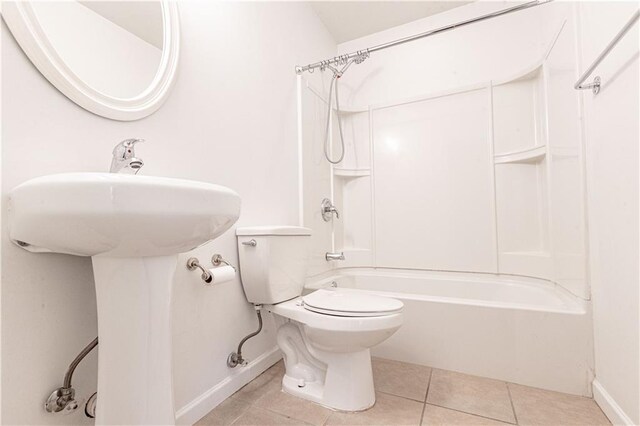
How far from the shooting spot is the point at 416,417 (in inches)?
43.9

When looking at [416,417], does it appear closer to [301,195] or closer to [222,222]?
[222,222]

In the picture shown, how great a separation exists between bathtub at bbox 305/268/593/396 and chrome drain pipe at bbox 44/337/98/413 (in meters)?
1.06

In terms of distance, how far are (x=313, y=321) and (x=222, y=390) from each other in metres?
0.47

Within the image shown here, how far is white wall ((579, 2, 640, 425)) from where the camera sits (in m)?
0.90

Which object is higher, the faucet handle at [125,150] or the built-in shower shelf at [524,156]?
the built-in shower shelf at [524,156]

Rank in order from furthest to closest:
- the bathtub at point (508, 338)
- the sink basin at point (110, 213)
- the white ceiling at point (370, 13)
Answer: the white ceiling at point (370, 13) < the bathtub at point (508, 338) < the sink basin at point (110, 213)

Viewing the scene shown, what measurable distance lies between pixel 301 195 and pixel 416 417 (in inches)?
47.8

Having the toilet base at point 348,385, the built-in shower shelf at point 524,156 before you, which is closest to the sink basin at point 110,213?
the toilet base at point 348,385

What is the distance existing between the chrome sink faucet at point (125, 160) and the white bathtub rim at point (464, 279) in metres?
1.11

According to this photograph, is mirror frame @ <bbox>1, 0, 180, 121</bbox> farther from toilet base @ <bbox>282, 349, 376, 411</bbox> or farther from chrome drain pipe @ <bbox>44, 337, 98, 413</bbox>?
toilet base @ <bbox>282, 349, 376, 411</bbox>

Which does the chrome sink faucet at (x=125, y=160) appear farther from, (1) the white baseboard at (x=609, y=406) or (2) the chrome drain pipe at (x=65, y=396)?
(1) the white baseboard at (x=609, y=406)

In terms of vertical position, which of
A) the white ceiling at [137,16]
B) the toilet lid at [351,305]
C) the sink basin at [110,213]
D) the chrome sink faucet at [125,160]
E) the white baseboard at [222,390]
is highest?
the white ceiling at [137,16]

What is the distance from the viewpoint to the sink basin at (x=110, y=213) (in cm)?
54

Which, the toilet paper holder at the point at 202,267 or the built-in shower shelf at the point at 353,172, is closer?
the toilet paper holder at the point at 202,267
